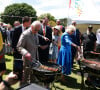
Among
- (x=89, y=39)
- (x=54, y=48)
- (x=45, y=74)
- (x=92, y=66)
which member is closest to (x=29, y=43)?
(x=45, y=74)

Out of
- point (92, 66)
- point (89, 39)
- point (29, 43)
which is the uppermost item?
point (29, 43)

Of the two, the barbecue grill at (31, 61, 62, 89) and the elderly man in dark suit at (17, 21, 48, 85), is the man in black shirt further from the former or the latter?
the barbecue grill at (31, 61, 62, 89)

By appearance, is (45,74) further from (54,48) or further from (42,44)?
(54,48)

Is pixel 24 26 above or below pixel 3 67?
above

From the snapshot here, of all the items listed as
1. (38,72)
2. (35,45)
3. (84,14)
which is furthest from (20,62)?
(84,14)

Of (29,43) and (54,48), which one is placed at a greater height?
(29,43)

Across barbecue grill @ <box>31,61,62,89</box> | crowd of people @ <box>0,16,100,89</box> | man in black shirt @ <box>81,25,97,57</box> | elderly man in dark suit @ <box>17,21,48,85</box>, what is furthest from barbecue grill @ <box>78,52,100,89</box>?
man in black shirt @ <box>81,25,97,57</box>

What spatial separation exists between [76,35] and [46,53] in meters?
1.22

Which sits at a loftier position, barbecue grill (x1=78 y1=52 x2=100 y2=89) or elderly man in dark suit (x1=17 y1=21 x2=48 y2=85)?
elderly man in dark suit (x1=17 y1=21 x2=48 y2=85)

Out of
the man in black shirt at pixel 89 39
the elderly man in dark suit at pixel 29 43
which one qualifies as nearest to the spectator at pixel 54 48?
the man in black shirt at pixel 89 39

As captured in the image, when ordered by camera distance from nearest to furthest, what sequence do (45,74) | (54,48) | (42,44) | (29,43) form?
(45,74) < (29,43) < (42,44) < (54,48)

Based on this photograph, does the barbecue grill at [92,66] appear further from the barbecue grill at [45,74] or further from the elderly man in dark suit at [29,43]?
the elderly man in dark suit at [29,43]

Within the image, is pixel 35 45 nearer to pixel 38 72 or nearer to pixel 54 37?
pixel 38 72

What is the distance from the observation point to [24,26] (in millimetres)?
4988
